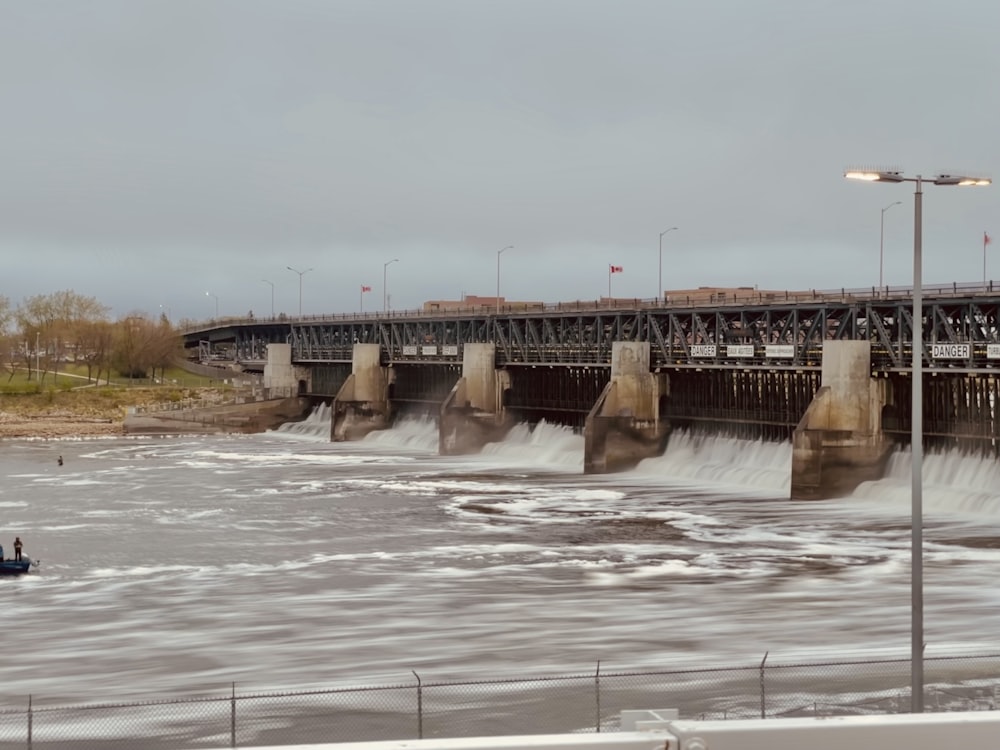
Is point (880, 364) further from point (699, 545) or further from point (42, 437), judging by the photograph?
point (42, 437)

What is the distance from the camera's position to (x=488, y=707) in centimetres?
2488

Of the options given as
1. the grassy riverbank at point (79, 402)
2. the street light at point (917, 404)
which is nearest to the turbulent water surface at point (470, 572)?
the street light at point (917, 404)

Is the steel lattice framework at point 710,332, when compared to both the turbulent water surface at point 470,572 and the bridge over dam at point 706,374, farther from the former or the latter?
the turbulent water surface at point 470,572

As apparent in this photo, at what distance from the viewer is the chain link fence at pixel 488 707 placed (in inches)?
907

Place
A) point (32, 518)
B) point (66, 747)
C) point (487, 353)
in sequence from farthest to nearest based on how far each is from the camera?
point (487, 353) → point (32, 518) → point (66, 747)

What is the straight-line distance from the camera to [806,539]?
160 feet

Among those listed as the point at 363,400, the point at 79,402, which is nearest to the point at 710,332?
the point at 363,400

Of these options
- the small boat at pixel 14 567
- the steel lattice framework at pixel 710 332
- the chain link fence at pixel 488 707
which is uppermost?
the steel lattice framework at pixel 710 332

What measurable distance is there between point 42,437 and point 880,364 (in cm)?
7897

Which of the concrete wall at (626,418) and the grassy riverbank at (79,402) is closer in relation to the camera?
the concrete wall at (626,418)

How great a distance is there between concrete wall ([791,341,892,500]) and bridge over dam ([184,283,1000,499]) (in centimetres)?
6

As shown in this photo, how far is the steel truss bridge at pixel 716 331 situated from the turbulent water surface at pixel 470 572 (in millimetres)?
4872

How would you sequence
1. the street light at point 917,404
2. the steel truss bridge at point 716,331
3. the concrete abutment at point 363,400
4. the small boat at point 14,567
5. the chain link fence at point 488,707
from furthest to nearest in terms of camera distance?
the concrete abutment at point 363,400, the steel truss bridge at point 716,331, the small boat at point 14,567, the chain link fence at point 488,707, the street light at point 917,404

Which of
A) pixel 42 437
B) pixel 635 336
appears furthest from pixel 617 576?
pixel 42 437
